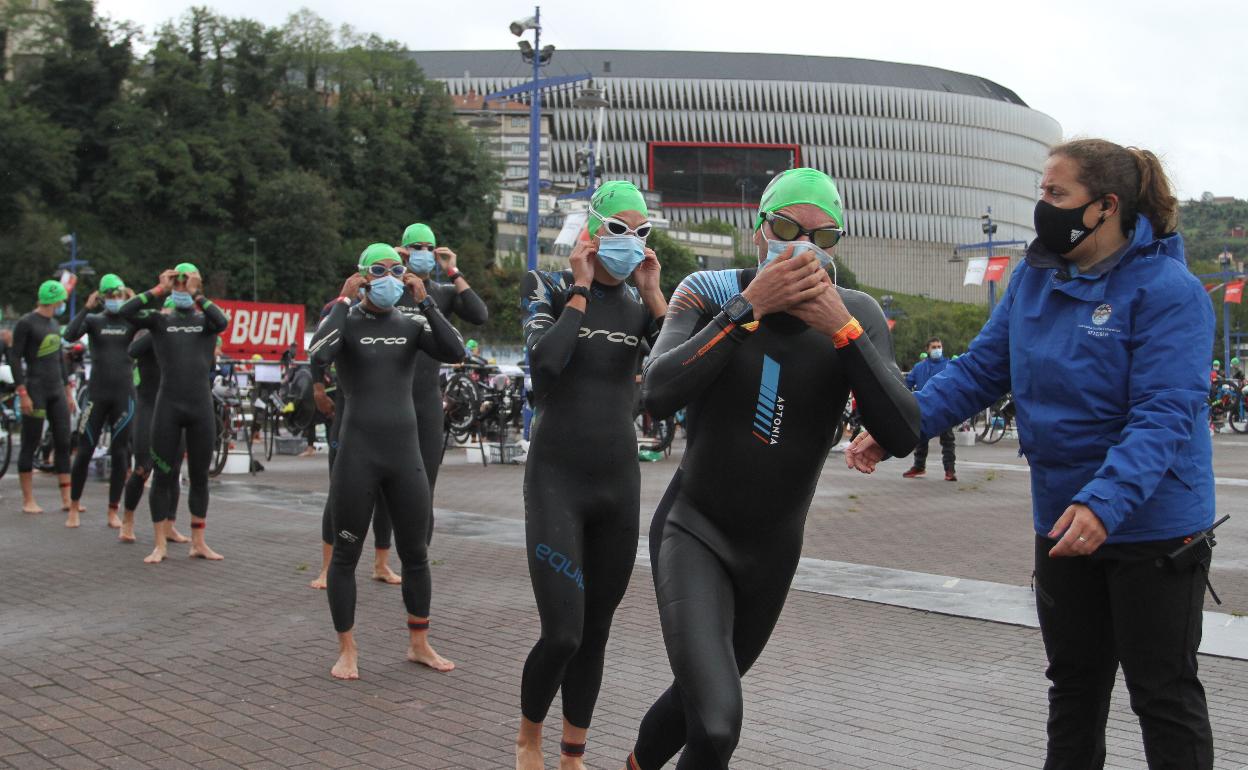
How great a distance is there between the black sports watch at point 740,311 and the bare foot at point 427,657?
3572mm

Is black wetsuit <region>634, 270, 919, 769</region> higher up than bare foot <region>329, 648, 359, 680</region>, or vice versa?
black wetsuit <region>634, 270, 919, 769</region>

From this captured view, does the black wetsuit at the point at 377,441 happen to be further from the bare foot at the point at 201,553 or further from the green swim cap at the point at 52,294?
the green swim cap at the point at 52,294

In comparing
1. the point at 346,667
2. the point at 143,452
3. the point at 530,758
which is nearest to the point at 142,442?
the point at 143,452

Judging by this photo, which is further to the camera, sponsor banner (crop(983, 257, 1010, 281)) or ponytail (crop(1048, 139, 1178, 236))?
sponsor banner (crop(983, 257, 1010, 281))

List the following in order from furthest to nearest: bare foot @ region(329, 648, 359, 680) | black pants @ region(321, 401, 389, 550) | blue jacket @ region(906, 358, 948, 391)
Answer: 1. blue jacket @ region(906, 358, 948, 391)
2. black pants @ region(321, 401, 389, 550)
3. bare foot @ region(329, 648, 359, 680)

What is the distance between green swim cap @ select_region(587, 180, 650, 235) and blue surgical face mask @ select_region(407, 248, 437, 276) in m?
3.57

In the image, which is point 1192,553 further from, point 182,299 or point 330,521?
point 182,299

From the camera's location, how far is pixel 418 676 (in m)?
6.42

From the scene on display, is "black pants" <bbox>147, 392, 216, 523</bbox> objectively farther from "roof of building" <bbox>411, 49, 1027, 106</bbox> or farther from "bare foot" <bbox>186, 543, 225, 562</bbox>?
"roof of building" <bbox>411, 49, 1027, 106</bbox>

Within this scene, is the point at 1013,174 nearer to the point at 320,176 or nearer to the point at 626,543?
the point at 320,176

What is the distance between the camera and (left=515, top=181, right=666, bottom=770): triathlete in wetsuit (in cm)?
466

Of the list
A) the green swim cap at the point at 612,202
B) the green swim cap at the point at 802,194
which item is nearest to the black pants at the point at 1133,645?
the green swim cap at the point at 802,194

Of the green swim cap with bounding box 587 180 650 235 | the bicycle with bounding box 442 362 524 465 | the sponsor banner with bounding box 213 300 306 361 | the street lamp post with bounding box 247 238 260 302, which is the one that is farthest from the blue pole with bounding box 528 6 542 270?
the street lamp post with bounding box 247 238 260 302

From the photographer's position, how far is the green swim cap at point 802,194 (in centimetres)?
373
